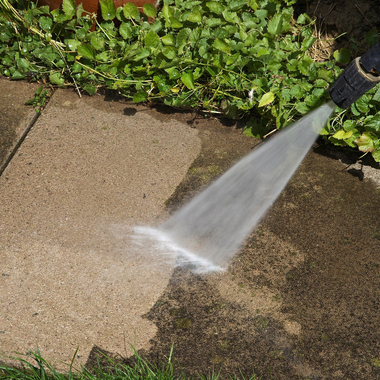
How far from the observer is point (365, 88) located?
1749mm

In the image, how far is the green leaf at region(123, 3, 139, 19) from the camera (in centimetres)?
237

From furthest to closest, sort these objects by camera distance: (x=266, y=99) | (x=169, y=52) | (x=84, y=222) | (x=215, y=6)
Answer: (x=215, y=6) → (x=169, y=52) → (x=266, y=99) → (x=84, y=222)

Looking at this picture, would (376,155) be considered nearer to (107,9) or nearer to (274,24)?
(274,24)

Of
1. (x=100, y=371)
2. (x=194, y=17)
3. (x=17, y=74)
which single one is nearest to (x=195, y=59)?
(x=194, y=17)

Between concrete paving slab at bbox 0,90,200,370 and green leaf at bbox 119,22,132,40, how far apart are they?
1.28 feet

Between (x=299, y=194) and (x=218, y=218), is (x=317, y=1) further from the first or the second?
(x=218, y=218)

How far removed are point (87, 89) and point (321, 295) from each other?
1.68 metres

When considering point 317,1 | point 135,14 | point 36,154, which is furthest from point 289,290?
point 317,1

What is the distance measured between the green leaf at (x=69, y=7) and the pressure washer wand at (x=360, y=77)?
1.57 meters

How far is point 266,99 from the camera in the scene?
2.10 m

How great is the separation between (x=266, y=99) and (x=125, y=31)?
954 mm

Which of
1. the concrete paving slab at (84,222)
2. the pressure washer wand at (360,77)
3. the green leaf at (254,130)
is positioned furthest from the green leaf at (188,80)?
the pressure washer wand at (360,77)

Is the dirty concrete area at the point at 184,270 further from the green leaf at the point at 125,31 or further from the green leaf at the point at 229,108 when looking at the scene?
the green leaf at the point at 125,31

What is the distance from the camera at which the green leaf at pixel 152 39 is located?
228 centimetres
